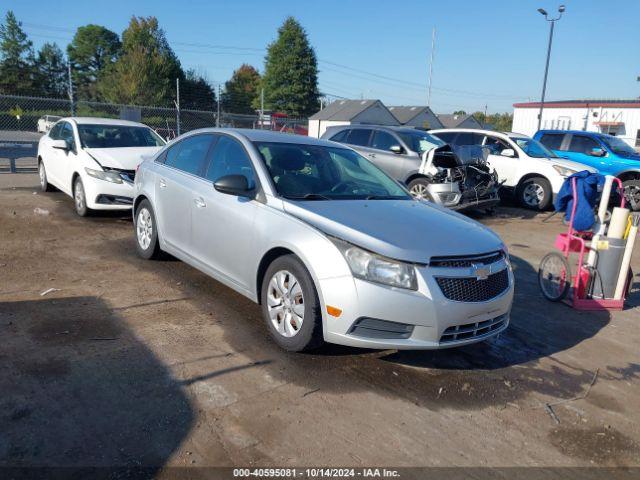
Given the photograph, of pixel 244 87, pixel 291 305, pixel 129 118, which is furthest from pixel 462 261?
pixel 244 87

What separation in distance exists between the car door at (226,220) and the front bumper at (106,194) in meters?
3.40

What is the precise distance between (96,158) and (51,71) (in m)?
63.0

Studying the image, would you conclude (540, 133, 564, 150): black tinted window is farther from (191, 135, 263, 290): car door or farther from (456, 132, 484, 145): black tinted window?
(191, 135, 263, 290): car door

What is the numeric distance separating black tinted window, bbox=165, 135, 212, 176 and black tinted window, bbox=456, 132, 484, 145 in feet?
29.5

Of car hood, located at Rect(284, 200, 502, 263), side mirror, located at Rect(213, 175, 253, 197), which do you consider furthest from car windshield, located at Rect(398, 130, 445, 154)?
side mirror, located at Rect(213, 175, 253, 197)

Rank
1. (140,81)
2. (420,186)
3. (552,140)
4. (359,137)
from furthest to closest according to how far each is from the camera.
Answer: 1. (140,81)
2. (552,140)
3. (359,137)
4. (420,186)

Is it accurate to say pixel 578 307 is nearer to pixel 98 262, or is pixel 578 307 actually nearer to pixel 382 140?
pixel 98 262

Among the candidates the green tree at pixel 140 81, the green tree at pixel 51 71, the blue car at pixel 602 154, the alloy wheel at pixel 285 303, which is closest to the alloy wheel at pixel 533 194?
the blue car at pixel 602 154

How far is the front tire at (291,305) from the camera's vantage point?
12.1 ft

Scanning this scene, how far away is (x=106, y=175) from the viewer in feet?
25.9

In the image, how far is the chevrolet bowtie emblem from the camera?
3711 millimetres

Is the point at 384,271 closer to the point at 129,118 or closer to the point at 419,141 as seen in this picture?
the point at 419,141

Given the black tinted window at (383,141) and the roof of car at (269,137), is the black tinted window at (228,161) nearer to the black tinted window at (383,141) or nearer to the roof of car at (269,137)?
the roof of car at (269,137)

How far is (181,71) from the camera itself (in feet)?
208
